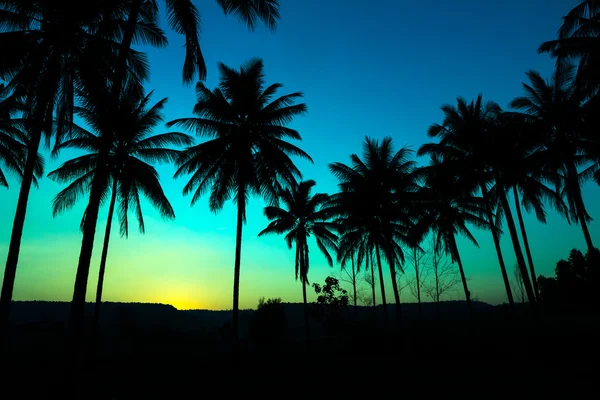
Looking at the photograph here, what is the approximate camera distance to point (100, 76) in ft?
34.9

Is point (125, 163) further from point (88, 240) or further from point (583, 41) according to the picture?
point (583, 41)

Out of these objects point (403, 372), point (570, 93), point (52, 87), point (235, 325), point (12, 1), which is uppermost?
point (570, 93)

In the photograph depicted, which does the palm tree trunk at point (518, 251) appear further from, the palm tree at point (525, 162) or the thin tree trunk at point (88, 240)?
the thin tree trunk at point (88, 240)

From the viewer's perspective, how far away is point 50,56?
37.3ft

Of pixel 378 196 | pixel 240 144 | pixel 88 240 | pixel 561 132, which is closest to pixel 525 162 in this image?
pixel 561 132

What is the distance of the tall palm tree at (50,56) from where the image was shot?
10500 millimetres

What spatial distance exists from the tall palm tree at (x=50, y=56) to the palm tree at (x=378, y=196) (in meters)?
17.0

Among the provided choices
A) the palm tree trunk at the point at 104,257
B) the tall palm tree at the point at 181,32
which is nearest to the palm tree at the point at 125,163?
the palm tree trunk at the point at 104,257

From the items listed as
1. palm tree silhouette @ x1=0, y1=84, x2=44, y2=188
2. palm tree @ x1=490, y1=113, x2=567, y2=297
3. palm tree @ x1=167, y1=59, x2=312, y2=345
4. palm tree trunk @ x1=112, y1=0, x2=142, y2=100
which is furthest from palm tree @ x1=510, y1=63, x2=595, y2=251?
palm tree silhouette @ x1=0, y1=84, x2=44, y2=188

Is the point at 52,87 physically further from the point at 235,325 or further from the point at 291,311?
the point at 291,311

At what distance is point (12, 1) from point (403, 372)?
18702mm

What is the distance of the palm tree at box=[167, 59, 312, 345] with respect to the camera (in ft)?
57.0

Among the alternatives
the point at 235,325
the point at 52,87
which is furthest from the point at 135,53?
the point at 235,325

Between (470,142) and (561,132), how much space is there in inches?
183
